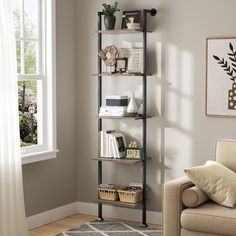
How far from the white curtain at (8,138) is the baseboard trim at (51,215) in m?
0.59

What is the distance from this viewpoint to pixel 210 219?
4266 millimetres

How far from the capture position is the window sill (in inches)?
205

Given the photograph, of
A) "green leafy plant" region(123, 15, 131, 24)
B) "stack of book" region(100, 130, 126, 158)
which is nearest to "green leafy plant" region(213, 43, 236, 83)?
"green leafy plant" region(123, 15, 131, 24)

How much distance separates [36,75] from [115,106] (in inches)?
31.3

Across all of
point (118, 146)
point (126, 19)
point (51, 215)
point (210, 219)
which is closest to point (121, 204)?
point (118, 146)

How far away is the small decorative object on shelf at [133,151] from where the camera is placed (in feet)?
18.1

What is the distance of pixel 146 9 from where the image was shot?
5.57 metres

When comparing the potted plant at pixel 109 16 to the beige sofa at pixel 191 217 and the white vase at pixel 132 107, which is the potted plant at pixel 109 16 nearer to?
the white vase at pixel 132 107

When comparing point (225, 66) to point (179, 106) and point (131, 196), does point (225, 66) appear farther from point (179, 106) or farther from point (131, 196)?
point (131, 196)

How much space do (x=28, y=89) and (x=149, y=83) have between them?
115 cm

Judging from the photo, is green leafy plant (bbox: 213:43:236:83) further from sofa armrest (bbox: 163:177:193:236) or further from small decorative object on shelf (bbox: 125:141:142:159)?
sofa armrest (bbox: 163:177:193:236)

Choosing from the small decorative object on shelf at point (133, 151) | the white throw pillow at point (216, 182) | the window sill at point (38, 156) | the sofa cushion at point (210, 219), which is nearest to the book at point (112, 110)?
the small decorative object on shelf at point (133, 151)

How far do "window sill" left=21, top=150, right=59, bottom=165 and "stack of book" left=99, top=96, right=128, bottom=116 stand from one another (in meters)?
0.61

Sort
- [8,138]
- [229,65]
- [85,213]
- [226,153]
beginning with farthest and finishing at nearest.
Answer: [85,213], [229,65], [226,153], [8,138]
